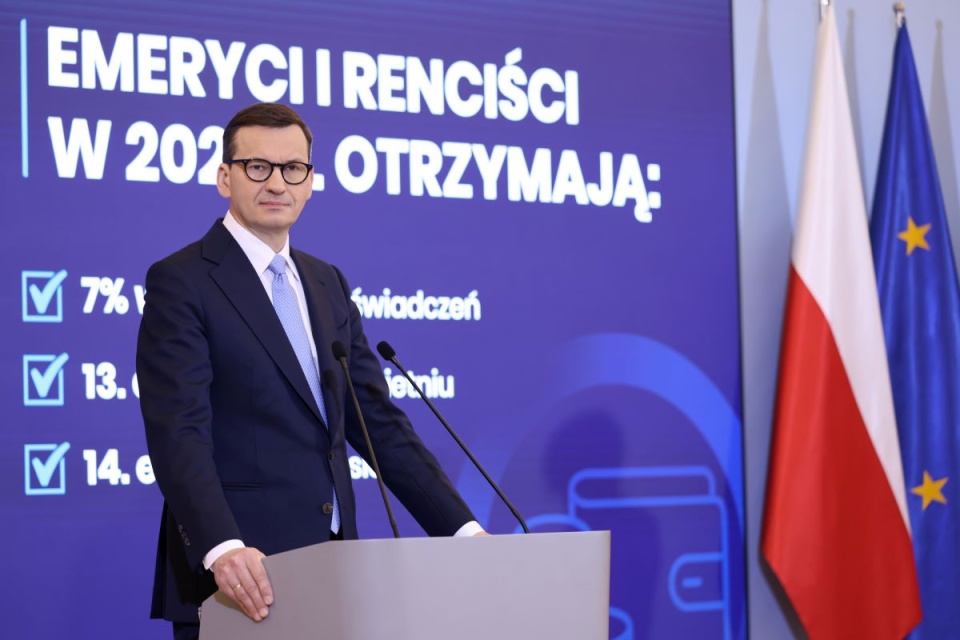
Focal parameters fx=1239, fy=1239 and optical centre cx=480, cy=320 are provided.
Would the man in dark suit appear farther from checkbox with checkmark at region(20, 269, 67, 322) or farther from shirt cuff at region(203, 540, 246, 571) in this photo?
checkbox with checkmark at region(20, 269, 67, 322)

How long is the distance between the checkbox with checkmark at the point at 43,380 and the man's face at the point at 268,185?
152cm

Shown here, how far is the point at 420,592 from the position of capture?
1876mm

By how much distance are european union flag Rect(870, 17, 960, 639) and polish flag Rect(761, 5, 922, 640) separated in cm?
14

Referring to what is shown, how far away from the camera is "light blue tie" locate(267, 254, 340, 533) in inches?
93.7

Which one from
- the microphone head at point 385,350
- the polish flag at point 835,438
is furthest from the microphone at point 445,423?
the polish flag at point 835,438

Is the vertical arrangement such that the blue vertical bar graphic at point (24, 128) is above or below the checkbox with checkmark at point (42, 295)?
above

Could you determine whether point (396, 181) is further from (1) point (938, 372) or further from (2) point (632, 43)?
(1) point (938, 372)

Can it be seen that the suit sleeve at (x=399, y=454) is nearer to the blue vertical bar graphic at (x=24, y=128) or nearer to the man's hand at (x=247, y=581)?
the man's hand at (x=247, y=581)

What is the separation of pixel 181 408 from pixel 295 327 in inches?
13.4

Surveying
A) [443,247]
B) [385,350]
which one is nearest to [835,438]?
[443,247]

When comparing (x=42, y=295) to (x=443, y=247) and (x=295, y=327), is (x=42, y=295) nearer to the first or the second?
(x=443, y=247)

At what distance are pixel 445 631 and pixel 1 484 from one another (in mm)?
2158

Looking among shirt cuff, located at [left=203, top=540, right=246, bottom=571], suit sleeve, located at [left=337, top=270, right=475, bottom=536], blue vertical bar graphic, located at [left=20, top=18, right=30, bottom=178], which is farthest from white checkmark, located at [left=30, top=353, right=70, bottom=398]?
shirt cuff, located at [left=203, top=540, right=246, bottom=571]

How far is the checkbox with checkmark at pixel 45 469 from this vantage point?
3625 mm
